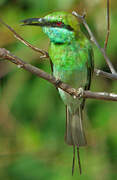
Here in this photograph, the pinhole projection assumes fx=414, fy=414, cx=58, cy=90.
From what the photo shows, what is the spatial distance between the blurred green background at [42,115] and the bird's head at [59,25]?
18.2 inches

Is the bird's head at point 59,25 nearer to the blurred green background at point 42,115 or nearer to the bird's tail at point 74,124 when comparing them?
the blurred green background at point 42,115

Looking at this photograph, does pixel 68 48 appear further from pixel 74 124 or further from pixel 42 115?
pixel 42 115

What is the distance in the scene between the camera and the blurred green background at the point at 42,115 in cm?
295

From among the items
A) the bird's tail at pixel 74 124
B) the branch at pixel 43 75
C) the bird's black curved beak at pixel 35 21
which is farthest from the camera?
the bird's tail at pixel 74 124

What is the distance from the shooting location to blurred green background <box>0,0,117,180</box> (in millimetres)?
2951

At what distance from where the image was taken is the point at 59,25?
2391 millimetres

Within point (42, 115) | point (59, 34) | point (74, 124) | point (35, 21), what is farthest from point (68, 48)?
point (42, 115)

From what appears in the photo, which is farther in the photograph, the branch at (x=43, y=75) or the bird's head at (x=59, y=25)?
the bird's head at (x=59, y=25)

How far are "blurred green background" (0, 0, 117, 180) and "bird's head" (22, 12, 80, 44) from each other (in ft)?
1.52

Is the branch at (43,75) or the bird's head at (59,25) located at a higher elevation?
the bird's head at (59,25)

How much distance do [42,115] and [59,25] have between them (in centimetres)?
96

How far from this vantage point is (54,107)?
122 inches

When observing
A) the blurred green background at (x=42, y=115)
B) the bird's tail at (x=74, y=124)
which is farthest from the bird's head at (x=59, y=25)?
the bird's tail at (x=74, y=124)

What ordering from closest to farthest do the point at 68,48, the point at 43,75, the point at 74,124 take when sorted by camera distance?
1. the point at 43,75
2. the point at 68,48
3. the point at 74,124
